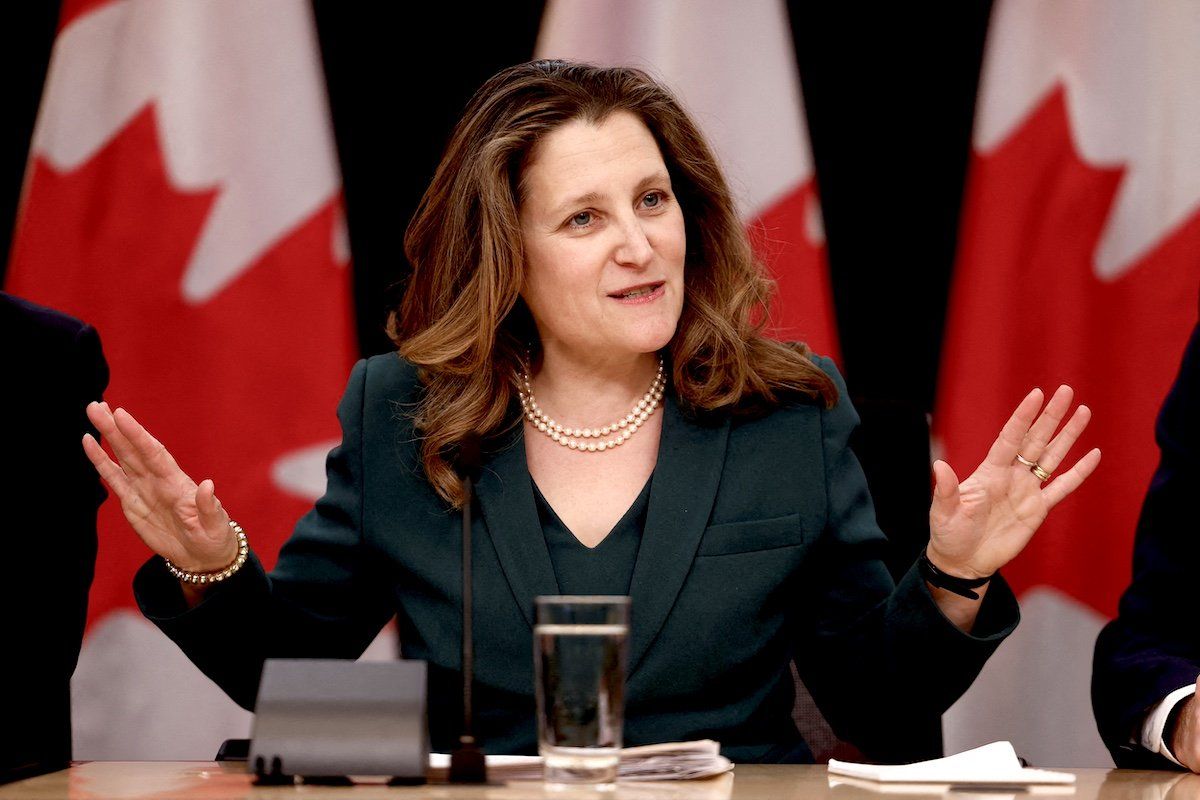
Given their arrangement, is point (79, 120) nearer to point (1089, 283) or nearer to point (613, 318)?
point (613, 318)

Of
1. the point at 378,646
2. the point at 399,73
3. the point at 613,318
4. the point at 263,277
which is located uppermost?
the point at 399,73

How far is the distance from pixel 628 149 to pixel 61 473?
3.21 ft

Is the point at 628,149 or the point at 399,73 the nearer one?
the point at 628,149

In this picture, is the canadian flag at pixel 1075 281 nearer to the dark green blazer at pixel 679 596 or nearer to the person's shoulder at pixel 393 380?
the dark green blazer at pixel 679 596

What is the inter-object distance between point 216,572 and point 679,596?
0.63 m

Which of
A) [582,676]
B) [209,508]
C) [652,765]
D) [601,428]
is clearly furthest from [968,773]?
[209,508]

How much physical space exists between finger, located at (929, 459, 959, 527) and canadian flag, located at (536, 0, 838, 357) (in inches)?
42.5

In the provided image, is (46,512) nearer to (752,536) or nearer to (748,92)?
(752,536)

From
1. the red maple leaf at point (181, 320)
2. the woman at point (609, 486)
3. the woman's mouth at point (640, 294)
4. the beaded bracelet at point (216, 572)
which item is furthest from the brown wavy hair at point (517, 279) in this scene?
the red maple leaf at point (181, 320)

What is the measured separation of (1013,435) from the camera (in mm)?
1737

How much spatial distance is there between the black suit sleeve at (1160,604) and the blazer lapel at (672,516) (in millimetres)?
589

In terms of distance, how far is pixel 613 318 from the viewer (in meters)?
Result: 2.05

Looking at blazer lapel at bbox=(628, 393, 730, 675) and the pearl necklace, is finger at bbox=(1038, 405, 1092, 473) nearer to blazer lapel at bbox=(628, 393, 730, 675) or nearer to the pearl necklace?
blazer lapel at bbox=(628, 393, 730, 675)

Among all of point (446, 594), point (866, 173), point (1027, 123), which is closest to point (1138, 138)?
point (1027, 123)
